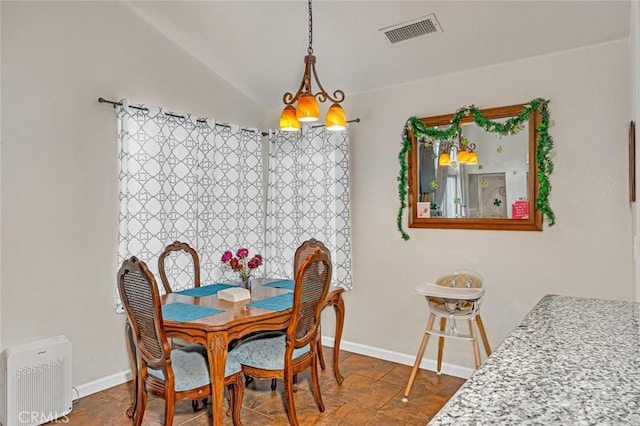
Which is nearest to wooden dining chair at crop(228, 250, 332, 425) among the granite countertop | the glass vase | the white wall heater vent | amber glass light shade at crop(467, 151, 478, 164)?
the glass vase

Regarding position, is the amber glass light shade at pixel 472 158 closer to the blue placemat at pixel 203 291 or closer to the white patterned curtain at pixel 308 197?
the white patterned curtain at pixel 308 197

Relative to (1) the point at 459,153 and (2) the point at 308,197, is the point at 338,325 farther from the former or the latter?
(1) the point at 459,153

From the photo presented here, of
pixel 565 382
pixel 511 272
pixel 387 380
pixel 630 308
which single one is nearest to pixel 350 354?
pixel 387 380

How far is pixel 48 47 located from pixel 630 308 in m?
3.51

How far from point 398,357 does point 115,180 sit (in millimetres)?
2748

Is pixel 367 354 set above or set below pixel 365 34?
below

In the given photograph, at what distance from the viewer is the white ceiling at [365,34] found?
2664 millimetres

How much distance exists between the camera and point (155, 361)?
2.20 metres

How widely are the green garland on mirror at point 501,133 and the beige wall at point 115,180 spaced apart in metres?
0.07


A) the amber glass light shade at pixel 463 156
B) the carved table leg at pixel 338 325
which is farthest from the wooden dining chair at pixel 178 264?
the amber glass light shade at pixel 463 156

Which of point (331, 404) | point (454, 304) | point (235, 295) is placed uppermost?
point (235, 295)

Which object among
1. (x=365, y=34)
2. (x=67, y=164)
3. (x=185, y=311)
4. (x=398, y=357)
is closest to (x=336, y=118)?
(x=365, y=34)

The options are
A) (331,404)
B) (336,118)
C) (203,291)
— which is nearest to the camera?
(336,118)

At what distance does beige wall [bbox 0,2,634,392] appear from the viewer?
8.98 feet
